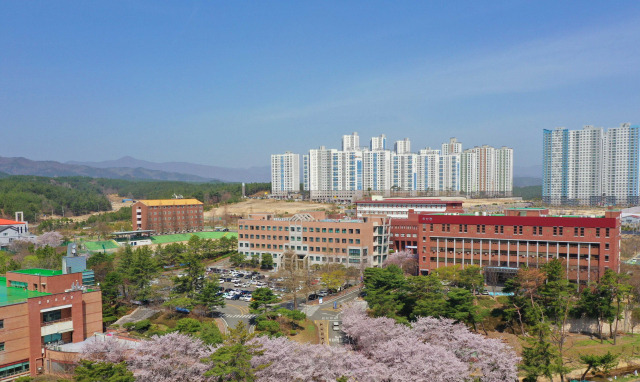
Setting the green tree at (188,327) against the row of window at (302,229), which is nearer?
the green tree at (188,327)


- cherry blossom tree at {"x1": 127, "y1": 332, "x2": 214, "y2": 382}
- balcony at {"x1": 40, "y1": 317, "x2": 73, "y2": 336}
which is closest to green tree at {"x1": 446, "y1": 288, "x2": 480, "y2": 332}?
cherry blossom tree at {"x1": 127, "y1": 332, "x2": 214, "y2": 382}

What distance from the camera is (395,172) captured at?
4227 inches

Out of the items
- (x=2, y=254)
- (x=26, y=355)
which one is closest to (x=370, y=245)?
(x=26, y=355)

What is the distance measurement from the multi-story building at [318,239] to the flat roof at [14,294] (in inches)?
1034

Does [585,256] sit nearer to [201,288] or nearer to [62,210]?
[201,288]

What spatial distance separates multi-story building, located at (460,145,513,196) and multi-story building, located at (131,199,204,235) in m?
67.0

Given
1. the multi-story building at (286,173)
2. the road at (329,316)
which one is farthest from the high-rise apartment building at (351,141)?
the road at (329,316)

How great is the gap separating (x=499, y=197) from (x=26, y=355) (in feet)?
380

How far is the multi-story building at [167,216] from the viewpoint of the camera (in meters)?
69.0

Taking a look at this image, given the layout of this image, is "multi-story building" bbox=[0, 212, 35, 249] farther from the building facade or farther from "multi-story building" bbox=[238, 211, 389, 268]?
"multi-story building" bbox=[238, 211, 389, 268]

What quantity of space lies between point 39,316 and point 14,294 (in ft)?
9.04

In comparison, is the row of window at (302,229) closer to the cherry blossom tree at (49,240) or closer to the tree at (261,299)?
the tree at (261,299)

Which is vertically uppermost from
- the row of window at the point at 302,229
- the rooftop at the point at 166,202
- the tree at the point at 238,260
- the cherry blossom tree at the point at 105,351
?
the rooftop at the point at 166,202

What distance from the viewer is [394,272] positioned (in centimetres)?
3216
